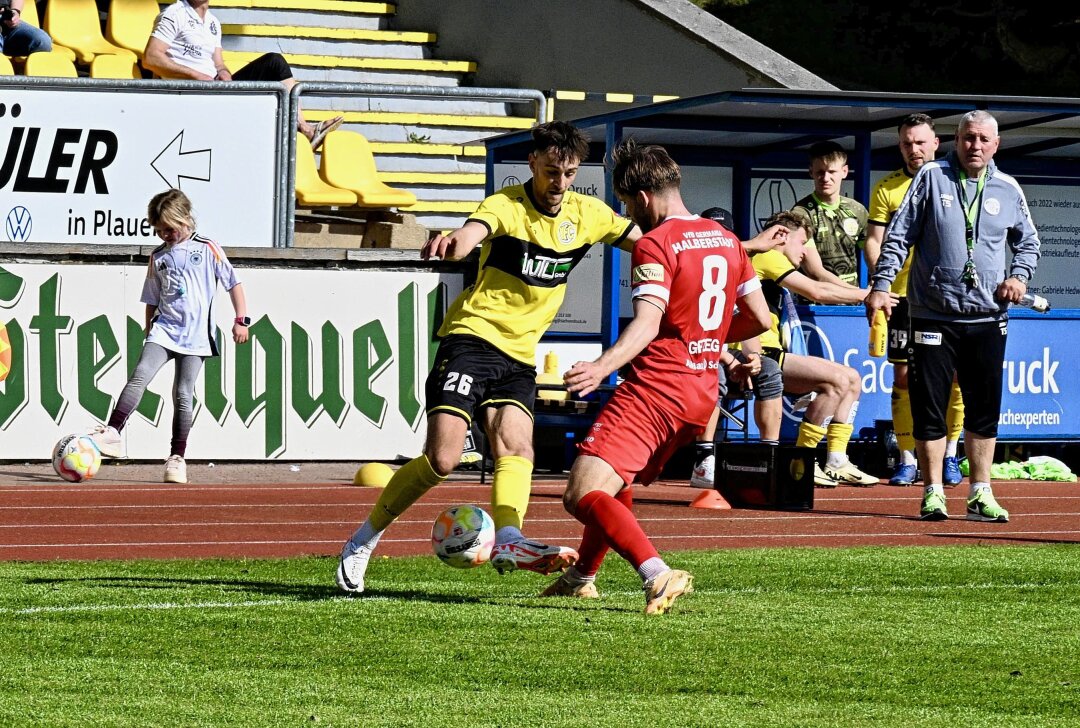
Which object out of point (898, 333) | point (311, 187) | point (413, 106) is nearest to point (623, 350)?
point (898, 333)

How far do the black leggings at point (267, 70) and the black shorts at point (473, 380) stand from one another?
9.47m

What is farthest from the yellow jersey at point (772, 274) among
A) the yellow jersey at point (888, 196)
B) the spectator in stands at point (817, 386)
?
the yellow jersey at point (888, 196)

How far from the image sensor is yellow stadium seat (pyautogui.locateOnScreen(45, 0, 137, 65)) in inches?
815

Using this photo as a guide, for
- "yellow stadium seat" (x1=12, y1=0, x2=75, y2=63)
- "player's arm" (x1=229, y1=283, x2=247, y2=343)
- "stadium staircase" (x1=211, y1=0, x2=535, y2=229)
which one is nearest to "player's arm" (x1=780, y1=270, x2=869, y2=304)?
"player's arm" (x1=229, y1=283, x2=247, y2=343)

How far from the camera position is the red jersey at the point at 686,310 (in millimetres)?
7195

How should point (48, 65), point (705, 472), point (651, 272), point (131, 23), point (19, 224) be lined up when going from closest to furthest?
1. point (651, 272)
2. point (705, 472)
3. point (19, 224)
4. point (48, 65)
5. point (131, 23)

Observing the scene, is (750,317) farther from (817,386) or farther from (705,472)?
(817,386)

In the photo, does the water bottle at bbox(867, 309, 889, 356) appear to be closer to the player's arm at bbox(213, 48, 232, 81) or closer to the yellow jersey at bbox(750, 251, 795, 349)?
the yellow jersey at bbox(750, 251, 795, 349)

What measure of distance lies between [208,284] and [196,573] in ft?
17.1

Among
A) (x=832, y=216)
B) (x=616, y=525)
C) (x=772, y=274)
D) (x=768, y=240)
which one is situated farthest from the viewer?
(x=832, y=216)

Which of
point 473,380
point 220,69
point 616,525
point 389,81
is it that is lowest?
point 616,525

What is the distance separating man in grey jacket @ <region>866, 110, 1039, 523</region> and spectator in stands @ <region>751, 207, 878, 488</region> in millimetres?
1826

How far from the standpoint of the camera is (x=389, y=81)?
78.1 feet

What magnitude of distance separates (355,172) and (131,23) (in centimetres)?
417
